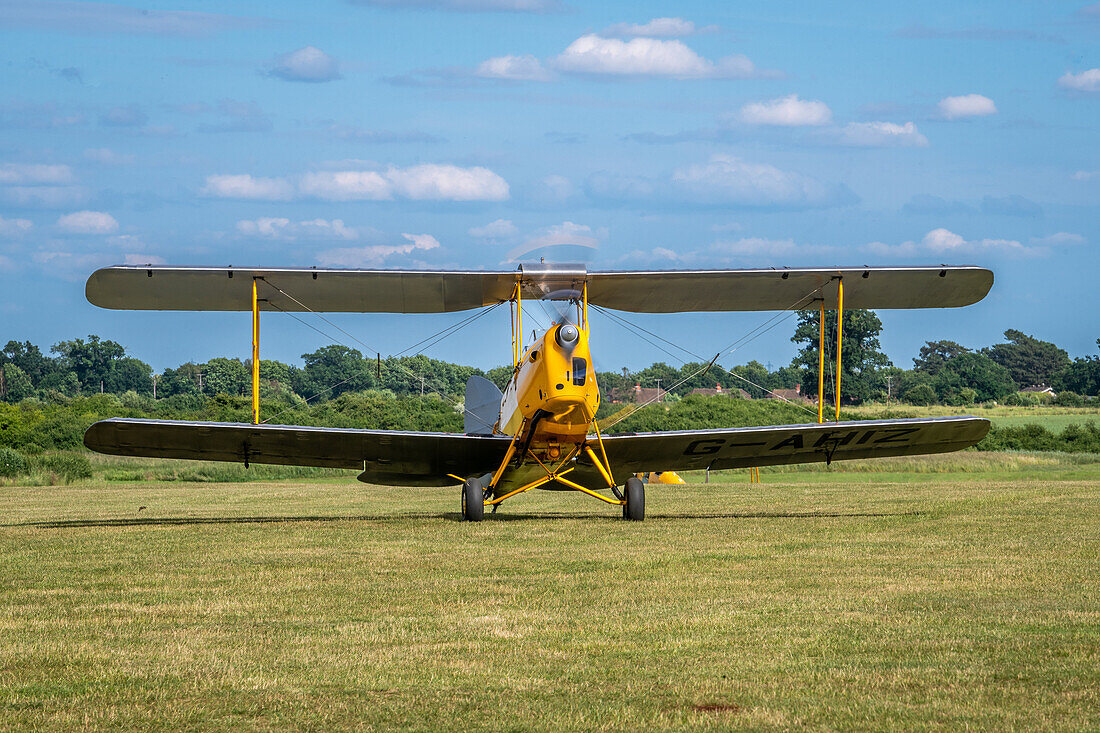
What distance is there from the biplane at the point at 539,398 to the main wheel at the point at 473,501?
18mm

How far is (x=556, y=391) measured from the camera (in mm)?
12953

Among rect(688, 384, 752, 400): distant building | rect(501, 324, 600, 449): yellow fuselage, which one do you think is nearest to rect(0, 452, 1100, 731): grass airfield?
rect(501, 324, 600, 449): yellow fuselage

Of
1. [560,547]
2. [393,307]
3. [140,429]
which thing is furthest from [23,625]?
[393,307]

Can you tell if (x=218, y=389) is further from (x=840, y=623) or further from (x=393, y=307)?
(x=840, y=623)

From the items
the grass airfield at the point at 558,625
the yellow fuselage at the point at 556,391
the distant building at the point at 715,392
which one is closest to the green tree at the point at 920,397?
the distant building at the point at 715,392

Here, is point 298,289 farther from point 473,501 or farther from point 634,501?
point 634,501

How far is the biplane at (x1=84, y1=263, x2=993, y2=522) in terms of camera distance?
541 inches

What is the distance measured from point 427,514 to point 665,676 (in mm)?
11544

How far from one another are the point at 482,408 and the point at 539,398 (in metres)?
5.25

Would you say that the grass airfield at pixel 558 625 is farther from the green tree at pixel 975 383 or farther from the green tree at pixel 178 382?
the green tree at pixel 178 382

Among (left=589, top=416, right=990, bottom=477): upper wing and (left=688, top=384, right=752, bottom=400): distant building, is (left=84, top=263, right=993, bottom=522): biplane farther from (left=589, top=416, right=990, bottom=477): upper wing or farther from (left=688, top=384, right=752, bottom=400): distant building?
(left=688, top=384, right=752, bottom=400): distant building

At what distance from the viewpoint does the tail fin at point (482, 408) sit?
18.1 metres

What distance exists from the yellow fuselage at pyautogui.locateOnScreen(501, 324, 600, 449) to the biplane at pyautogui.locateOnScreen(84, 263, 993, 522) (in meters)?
0.02

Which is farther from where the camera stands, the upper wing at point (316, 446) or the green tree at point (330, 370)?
the green tree at point (330, 370)
